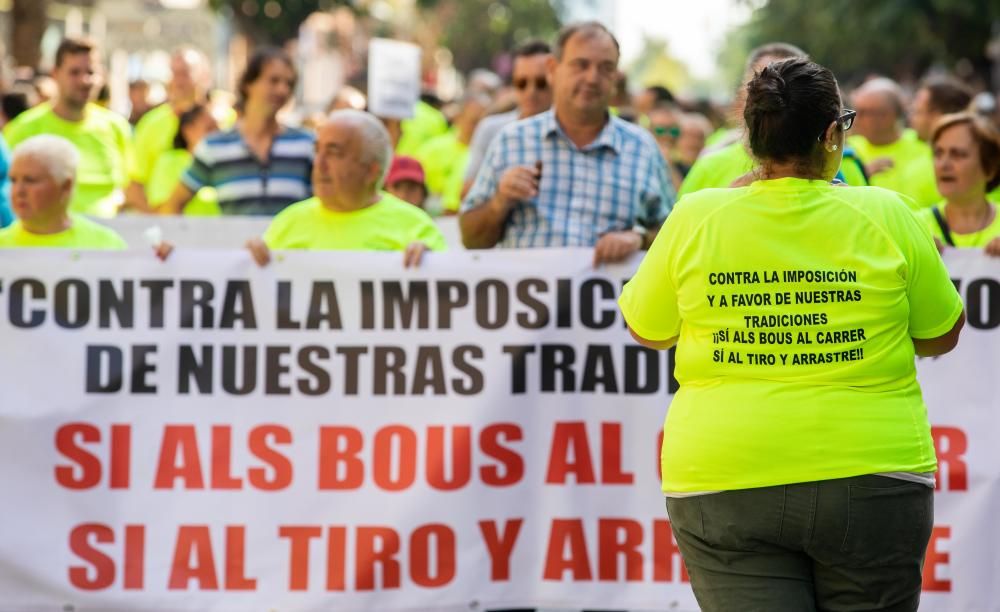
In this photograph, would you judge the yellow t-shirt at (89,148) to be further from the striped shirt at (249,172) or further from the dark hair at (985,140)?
the dark hair at (985,140)

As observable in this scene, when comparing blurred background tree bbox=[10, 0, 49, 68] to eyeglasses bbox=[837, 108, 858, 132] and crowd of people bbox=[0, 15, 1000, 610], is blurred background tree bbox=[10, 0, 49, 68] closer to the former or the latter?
crowd of people bbox=[0, 15, 1000, 610]

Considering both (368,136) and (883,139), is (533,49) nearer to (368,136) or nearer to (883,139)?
(368,136)

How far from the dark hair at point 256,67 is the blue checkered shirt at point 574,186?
8.86 ft

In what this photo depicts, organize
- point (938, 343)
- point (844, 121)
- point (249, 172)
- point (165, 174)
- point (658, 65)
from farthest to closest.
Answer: point (658, 65)
point (165, 174)
point (249, 172)
point (938, 343)
point (844, 121)

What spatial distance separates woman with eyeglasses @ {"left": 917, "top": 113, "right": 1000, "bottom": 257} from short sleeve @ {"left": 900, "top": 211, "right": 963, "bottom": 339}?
274 cm

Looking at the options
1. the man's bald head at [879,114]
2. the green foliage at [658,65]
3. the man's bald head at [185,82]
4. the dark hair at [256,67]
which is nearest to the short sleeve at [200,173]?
the dark hair at [256,67]

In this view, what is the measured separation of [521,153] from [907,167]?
3873 millimetres

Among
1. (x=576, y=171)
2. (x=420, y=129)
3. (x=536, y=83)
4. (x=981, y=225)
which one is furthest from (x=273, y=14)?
(x=981, y=225)

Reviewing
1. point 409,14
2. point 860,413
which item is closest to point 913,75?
point 409,14

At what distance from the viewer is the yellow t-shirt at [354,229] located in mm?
6273

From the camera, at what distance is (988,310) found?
592 centimetres

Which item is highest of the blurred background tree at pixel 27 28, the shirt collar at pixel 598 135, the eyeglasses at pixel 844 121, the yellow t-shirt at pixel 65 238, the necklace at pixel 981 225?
the blurred background tree at pixel 27 28

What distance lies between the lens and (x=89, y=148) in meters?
9.59

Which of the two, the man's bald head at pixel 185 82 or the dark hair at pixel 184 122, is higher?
the man's bald head at pixel 185 82
